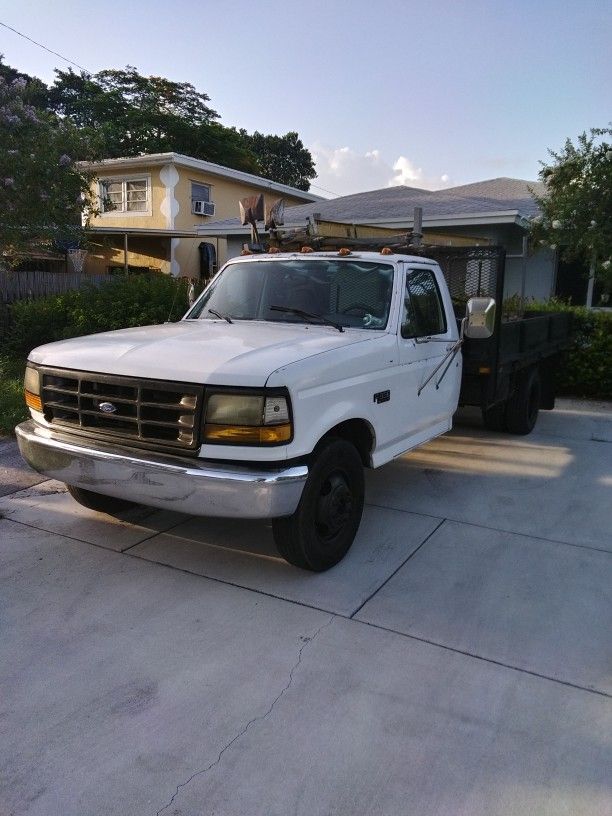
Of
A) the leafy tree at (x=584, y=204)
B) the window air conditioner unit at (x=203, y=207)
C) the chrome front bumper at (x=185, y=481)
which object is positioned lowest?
the chrome front bumper at (x=185, y=481)

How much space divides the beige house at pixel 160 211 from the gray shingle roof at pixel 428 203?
4448 mm

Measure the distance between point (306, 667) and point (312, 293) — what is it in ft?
8.90

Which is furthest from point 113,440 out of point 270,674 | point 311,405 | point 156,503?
point 270,674

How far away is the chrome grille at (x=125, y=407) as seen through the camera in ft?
11.7

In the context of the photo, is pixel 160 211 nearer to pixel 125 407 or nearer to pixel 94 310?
pixel 94 310

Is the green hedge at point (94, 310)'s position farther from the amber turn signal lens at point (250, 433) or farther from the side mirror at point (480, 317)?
the amber turn signal lens at point (250, 433)

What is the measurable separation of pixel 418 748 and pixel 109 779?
1.18m

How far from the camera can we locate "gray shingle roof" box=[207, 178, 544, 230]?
13281 mm

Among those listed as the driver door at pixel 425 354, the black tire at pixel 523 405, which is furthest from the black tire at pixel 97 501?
the black tire at pixel 523 405

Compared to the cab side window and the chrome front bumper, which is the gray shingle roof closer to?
the cab side window

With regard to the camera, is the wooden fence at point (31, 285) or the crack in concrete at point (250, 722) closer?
the crack in concrete at point (250, 722)

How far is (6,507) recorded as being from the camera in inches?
202

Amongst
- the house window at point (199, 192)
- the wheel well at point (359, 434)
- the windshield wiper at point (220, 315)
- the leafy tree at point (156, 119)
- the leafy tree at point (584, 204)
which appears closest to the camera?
the wheel well at point (359, 434)

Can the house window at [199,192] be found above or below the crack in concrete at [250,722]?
above
